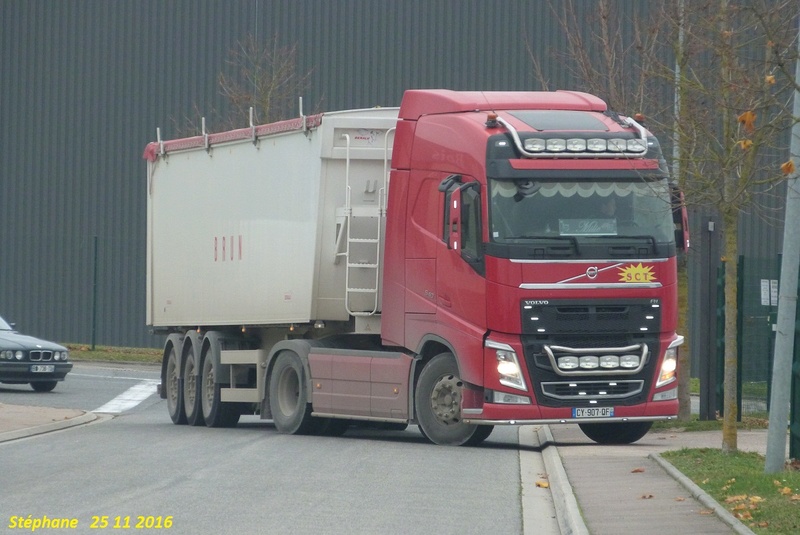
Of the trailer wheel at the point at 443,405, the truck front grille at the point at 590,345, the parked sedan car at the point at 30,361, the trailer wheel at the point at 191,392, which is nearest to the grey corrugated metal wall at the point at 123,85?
the parked sedan car at the point at 30,361

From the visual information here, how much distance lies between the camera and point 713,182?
523 inches

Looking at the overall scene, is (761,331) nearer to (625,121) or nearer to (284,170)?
(625,121)

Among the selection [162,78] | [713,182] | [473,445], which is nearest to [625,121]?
[713,182]

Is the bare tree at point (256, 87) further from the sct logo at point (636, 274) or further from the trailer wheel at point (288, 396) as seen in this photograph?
the sct logo at point (636, 274)

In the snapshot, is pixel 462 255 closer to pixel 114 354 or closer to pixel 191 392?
pixel 191 392

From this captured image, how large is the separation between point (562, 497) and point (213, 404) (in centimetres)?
→ 968

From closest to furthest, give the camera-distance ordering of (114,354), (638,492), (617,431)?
(638,492)
(617,431)
(114,354)

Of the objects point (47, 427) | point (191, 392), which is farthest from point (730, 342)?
point (47, 427)

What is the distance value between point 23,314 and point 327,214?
26028 mm

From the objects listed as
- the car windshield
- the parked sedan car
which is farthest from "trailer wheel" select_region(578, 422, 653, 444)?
the parked sedan car

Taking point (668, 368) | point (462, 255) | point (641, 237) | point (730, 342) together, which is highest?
point (641, 237)

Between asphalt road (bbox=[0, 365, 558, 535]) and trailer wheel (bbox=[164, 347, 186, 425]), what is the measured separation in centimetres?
225

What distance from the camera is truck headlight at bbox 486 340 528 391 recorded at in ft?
49.0

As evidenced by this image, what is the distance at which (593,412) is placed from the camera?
49.8 ft
